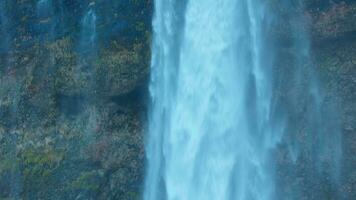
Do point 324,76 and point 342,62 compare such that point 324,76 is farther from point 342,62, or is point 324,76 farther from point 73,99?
point 73,99

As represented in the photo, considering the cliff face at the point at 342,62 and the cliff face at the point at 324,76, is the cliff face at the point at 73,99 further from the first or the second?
the cliff face at the point at 342,62

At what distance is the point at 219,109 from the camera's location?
12562 millimetres

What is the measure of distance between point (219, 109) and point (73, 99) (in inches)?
138

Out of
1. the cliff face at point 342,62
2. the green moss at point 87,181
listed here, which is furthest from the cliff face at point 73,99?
the cliff face at point 342,62

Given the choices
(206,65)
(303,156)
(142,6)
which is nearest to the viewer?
(303,156)

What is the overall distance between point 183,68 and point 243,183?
280 centimetres

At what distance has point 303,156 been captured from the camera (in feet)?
39.1

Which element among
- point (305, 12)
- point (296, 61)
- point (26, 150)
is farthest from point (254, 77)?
point (26, 150)

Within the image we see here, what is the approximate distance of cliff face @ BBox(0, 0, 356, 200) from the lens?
43.9ft

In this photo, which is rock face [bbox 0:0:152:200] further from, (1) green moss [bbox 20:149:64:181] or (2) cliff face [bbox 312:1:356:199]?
(2) cliff face [bbox 312:1:356:199]

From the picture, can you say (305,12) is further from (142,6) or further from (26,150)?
(26,150)

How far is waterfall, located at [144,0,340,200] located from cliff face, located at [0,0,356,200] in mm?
518

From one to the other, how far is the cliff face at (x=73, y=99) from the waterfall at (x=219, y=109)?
1.70 feet

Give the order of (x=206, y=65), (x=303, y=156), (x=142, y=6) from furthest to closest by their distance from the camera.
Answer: (x=142, y=6)
(x=206, y=65)
(x=303, y=156)
